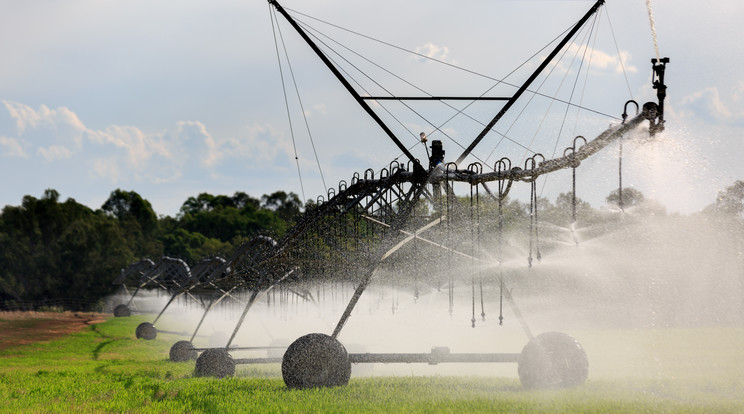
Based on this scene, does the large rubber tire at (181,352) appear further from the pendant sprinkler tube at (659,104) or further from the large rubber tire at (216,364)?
the pendant sprinkler tube at (659,104)

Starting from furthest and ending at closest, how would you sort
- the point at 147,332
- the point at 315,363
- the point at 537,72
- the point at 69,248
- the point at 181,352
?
the point at 69,248
the point at 147,332
the point at 181,352
the point at 537,72
the point at 315,363

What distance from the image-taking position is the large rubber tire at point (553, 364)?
42.5 feet

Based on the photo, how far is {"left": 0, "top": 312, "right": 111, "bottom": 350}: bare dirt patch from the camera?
115 ft

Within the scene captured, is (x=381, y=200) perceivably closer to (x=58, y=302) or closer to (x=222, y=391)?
(x=222, y=391)

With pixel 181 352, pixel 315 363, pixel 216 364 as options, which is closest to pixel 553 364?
pixel 315 363

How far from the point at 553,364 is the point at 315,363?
4530 millimetres

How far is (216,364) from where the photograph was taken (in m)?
18.7

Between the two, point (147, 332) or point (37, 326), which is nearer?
point (147, 332)

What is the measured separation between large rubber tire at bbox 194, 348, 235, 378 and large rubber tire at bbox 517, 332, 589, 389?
8777 mm

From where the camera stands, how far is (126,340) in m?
34.9

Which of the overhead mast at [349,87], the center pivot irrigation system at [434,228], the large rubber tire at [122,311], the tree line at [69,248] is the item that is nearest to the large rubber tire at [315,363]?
the center pivot irrigation system at [434,228]

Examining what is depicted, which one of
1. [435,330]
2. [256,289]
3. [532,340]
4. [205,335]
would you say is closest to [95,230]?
[205,335]

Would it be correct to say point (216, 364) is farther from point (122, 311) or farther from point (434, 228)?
point (122, 311)

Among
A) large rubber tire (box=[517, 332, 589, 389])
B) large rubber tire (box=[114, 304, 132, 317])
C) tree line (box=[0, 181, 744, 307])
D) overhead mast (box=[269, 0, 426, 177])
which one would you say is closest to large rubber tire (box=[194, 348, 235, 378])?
overhead mast (box=[269, 0, 426, 177])
